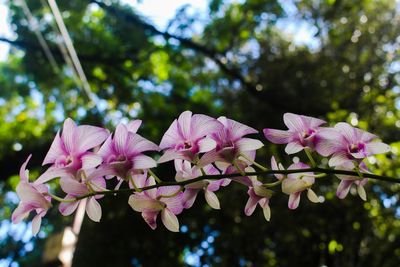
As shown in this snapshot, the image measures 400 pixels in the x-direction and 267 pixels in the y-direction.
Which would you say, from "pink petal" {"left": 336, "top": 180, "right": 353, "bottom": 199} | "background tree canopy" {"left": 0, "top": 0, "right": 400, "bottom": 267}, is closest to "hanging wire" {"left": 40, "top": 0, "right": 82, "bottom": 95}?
"background tree canopy" {"left": 0, "top": 0, "right": 400, "bottom": 267}

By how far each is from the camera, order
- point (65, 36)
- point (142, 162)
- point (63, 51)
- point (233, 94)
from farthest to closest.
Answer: point (233, 94)
point (63, 51)
point (65, 36)
point (142, 162)

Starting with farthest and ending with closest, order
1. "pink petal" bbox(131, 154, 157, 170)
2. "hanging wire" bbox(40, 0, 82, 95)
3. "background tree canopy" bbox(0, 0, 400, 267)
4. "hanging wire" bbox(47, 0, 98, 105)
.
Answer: "background tree canopy" bbox(0, 0, 400, 267) < "hanging wire" bbox(40, 0, 82, 95) < "hanging wire" bbox(47, 0, 98, 105) < "pink petal" bbox(131, 154, 157, 170)

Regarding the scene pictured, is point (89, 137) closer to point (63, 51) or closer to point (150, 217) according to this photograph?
point (150, 217)

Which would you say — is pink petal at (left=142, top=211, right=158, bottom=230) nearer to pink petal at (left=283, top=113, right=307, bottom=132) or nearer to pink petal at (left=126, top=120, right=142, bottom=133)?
pink petal at (left=126, top=120, right=142, bottom=133)

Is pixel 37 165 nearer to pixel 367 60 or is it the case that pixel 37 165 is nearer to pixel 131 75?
pixel 131 75

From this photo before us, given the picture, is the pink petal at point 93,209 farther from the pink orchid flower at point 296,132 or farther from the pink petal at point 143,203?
the pink orchid flower at point 296,132

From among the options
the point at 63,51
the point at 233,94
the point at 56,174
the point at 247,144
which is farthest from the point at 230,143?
the point at 233,94

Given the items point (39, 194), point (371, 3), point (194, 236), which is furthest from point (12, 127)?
point (39, 194)
